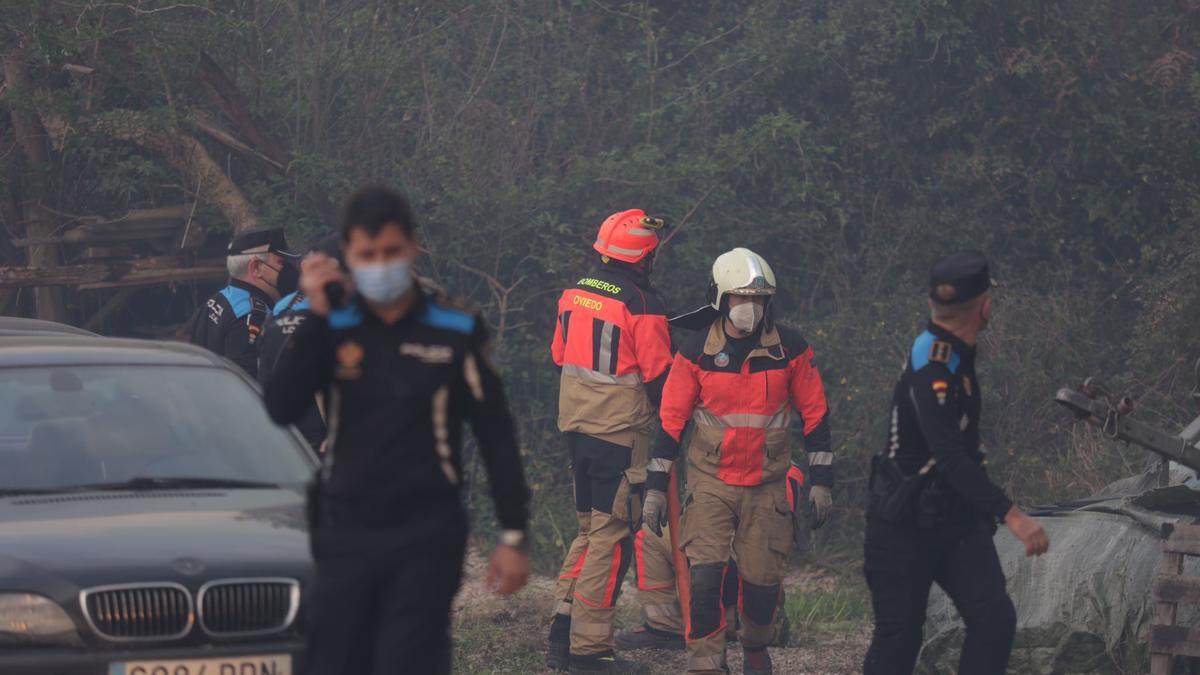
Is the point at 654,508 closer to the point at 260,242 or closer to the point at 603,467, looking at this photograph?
the point at 603,467

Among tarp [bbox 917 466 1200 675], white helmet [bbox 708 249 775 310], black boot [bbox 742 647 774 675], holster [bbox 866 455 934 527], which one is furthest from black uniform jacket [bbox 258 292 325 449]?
tarp [bbox 917 466 1200 675]

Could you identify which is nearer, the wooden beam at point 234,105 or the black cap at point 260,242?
the black cap at point 260,242

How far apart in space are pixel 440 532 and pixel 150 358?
2.73 metres

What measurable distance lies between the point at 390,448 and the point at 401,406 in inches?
4.2

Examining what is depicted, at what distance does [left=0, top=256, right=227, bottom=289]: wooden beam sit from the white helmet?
19.1 feet

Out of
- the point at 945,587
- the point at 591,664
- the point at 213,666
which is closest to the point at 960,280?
the point at 945,587

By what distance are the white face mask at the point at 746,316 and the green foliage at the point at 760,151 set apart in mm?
3865

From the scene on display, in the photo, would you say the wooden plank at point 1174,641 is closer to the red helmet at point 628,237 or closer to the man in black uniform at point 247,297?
the red helmet at point 628,237

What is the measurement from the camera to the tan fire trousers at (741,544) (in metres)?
7.32

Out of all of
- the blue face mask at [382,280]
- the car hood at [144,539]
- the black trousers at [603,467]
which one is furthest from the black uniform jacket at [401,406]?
the black trousers at [603,467]

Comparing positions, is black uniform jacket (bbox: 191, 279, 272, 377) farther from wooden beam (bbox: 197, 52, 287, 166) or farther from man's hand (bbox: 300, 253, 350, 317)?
man's hand (bbox: 300, 253, 350, 317)

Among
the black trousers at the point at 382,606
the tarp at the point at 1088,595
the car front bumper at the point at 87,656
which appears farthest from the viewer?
the tarp at the point at 1088,595

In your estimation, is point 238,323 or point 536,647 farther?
point 536,647

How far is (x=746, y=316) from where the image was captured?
733cm
